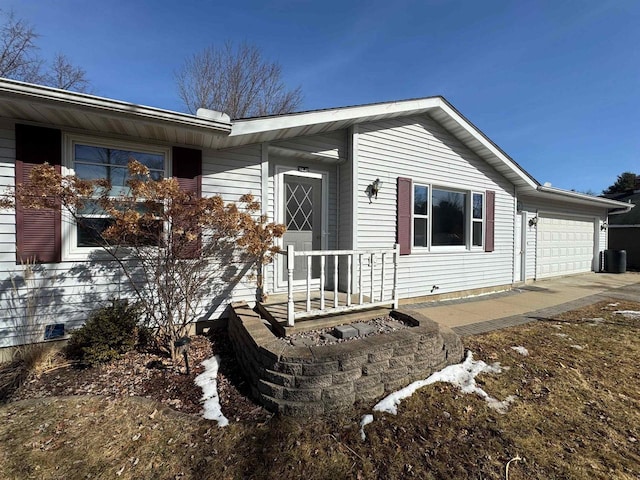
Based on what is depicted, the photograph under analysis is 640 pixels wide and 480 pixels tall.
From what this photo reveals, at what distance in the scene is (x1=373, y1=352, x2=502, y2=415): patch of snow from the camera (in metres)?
2.67

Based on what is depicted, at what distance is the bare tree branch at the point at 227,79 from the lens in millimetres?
12695

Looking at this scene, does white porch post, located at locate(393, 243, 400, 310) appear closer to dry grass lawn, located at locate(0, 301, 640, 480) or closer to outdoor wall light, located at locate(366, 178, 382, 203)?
dry grass lawn, located at locate(0, 301, 640, 480)

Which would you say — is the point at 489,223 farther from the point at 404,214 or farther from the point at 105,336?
the point at 105,336

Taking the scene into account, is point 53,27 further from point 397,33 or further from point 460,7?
point 460,7

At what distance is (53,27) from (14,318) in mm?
5814

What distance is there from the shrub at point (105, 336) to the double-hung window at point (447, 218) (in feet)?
17.2

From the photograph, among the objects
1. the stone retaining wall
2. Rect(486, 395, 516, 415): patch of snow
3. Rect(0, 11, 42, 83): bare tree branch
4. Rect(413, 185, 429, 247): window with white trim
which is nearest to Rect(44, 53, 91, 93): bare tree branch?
Rect(0, 11, 42, 83): bare tree branch

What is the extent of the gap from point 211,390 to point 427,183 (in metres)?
5.55

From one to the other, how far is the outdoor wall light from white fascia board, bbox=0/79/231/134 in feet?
9.08

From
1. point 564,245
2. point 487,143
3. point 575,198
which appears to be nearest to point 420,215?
point 487,143

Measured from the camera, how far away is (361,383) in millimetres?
2707

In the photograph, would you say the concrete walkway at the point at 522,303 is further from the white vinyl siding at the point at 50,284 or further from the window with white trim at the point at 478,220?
the white vinyl siding at the point at 50,284

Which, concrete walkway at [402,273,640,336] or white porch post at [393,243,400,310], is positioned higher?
white porch post at [393,243,400,310]

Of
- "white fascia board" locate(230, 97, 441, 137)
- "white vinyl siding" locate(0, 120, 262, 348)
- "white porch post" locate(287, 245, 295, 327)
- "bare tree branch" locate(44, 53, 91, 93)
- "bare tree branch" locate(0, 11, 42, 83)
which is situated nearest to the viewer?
"white porch post" locate(287, 245, 295, 327)
